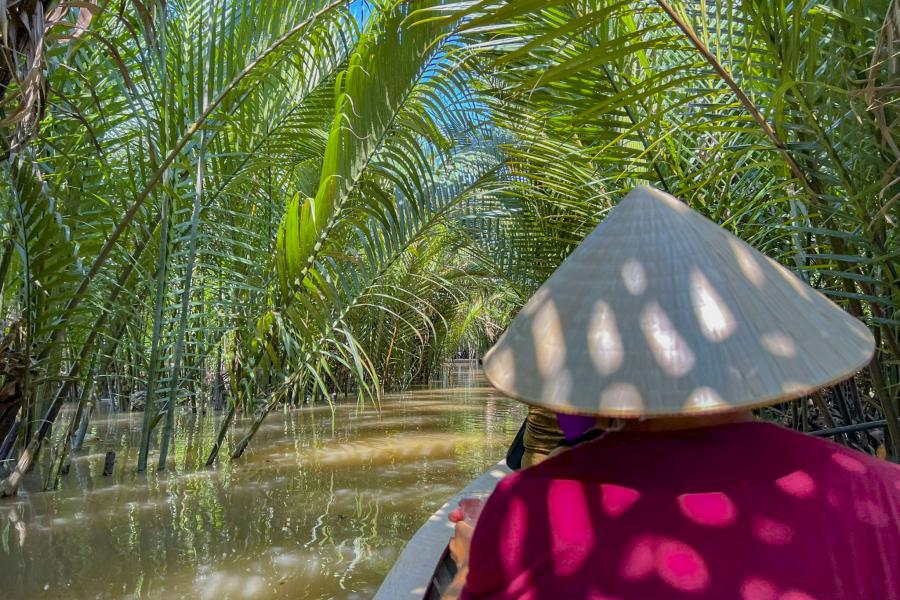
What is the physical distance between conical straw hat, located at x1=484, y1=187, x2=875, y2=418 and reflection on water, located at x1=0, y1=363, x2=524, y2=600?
1517 mm

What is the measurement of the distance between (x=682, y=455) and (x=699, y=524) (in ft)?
0.22

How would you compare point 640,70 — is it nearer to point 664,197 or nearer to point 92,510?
point 664,197

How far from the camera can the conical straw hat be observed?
0.61 meters

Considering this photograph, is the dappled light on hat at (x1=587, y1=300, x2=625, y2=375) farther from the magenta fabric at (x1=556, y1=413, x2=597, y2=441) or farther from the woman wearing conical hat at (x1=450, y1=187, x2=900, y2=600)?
the magenta fabric at (x1=556, y1=413, x2=597, y2=441)

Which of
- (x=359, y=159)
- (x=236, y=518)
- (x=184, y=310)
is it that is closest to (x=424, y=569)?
(x=236, y=518)

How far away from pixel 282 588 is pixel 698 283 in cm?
172

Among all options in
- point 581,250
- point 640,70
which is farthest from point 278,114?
point 581,250

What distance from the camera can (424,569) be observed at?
1.72 meters

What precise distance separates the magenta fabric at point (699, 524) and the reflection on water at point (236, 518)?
1492 millimetres

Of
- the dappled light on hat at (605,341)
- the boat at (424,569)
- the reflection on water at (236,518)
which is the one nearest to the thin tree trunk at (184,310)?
the reflection on water at (236,518)

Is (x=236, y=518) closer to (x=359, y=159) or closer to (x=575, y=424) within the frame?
(x=359, y=159)

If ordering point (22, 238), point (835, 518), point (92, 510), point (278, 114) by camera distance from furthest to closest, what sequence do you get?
point (278, 114) < point (92, 510) < point (22, 238) < point (835, 518)

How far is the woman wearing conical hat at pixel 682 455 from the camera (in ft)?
1.87

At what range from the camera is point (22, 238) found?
253cm
